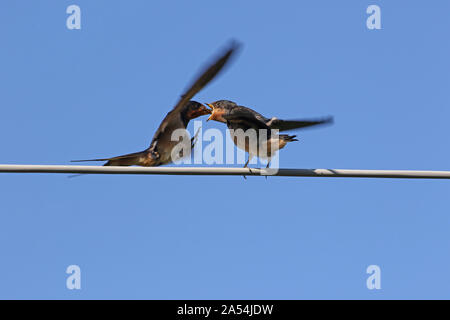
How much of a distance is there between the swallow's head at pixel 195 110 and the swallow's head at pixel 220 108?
0.35 feet

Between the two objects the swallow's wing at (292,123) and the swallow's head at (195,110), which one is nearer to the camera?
the swallow's wing at (292,123)

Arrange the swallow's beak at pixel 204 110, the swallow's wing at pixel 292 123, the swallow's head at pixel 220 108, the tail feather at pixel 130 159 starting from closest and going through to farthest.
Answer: the swallow's wing at pixel 292 123 < the tail feather at pixel 130 159 < the swallow's head at pixel 220 108 < the swallow's beak at pixel 204 110

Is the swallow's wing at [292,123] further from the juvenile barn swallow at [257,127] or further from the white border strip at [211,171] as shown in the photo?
the white border strip at [211,171]

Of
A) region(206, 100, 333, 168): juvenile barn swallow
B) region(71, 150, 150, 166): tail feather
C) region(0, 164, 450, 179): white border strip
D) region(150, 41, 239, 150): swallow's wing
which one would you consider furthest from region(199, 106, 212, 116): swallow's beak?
region(0, 164, 450, 179): white border strip

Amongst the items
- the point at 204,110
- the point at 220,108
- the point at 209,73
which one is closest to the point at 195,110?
the point at 204,110

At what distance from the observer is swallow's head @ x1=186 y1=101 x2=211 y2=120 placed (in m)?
6.55

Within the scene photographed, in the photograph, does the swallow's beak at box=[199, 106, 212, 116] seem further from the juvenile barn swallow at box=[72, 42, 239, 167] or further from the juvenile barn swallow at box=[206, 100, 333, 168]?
the juvenile barn swallow at box=[206, 100, 333, 168]

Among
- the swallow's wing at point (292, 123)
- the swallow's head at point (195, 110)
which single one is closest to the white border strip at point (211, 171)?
the swallow's wing at point (292, 123)

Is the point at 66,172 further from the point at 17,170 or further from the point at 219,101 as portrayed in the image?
the point at 219,101

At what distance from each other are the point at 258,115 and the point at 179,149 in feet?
3.09

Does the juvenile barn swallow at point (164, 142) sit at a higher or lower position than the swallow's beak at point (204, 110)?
lower

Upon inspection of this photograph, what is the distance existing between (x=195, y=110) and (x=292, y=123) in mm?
1600

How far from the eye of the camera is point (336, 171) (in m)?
3.91

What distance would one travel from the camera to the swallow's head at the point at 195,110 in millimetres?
6555
